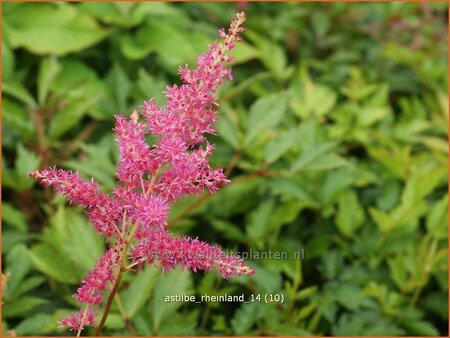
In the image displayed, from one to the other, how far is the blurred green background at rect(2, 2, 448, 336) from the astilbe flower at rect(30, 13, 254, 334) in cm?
54

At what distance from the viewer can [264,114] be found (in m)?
1.98

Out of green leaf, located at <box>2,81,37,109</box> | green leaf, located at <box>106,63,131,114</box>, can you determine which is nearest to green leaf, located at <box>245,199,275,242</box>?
green leaf, located at <box>106,63,131,114</box>

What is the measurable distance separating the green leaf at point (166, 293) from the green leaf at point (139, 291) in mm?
43

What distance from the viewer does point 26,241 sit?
2.20m

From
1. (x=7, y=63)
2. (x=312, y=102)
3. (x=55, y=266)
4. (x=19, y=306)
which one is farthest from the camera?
(x=312, y=102)

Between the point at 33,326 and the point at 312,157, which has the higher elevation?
the point at 312,157

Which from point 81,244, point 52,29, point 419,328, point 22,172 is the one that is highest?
point 52,29

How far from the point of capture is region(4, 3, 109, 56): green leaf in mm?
2637

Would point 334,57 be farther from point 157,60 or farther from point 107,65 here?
point 107,65

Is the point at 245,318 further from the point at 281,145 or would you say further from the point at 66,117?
the point at 66,117

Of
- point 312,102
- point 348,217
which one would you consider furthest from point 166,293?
point 312,102

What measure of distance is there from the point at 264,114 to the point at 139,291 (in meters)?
0.71

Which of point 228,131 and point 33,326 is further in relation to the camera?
point 228,131

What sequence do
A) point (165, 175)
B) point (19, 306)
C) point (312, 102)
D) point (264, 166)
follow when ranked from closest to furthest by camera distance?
1. point (165, 175)
2. point (19, 306)
3. point (264, 166)
4. point (312, 102)
